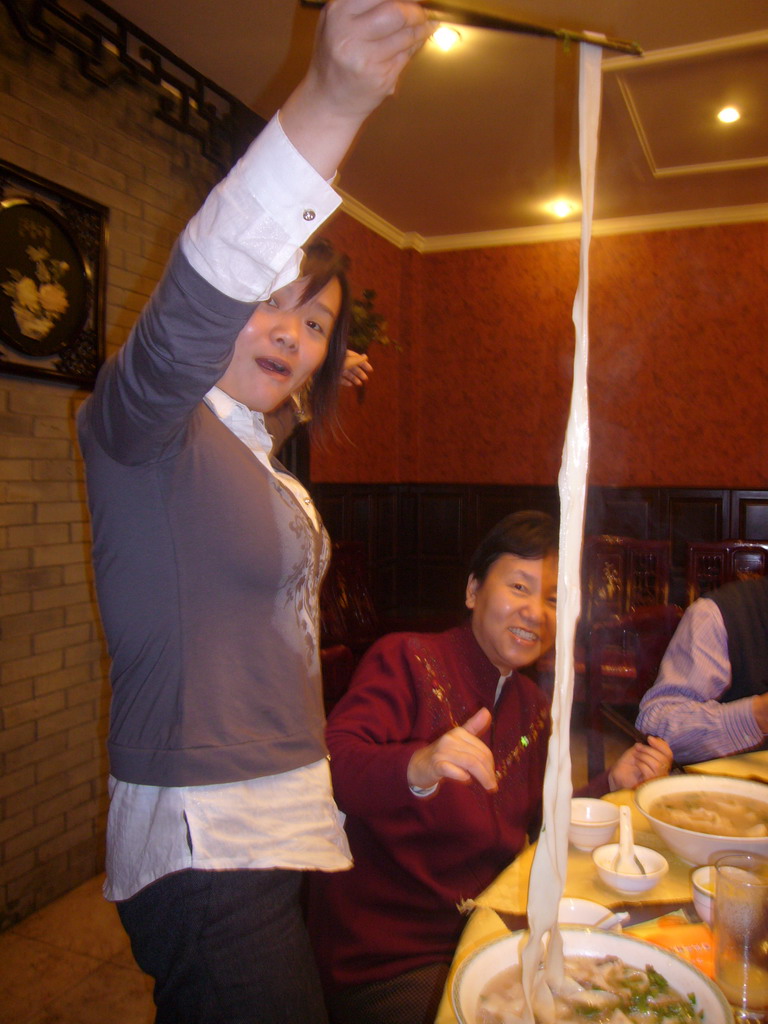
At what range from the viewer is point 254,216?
594 mm

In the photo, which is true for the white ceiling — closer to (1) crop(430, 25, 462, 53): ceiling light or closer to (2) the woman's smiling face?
(1) crop(430, 25, 462, 53): ceiling light

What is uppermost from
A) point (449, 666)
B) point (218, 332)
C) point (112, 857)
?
point (218, 332)

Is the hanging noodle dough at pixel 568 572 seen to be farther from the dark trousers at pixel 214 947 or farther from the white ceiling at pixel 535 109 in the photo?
the white ceiling at pixel 535 109

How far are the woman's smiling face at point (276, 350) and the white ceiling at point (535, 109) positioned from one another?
4.72 feet

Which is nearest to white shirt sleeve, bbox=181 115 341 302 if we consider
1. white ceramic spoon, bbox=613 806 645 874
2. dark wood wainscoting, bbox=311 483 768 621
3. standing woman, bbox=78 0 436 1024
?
standing woman, bbox=78 0 436 1024

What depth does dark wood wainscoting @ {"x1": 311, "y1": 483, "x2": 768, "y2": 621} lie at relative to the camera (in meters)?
4.80

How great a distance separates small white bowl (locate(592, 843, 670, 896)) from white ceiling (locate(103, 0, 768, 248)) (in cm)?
220

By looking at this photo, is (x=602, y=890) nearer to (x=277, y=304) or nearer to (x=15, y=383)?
(x=277, y=304)

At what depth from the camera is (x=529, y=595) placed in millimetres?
1486

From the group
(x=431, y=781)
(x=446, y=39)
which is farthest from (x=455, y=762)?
(x=446, y=39)

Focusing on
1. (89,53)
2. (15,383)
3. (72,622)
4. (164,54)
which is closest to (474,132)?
(164,54)

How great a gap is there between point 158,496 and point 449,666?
811 millimetres

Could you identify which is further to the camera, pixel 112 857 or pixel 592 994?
pixel 112 857

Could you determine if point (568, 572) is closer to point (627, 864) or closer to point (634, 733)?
point (627, 864)
